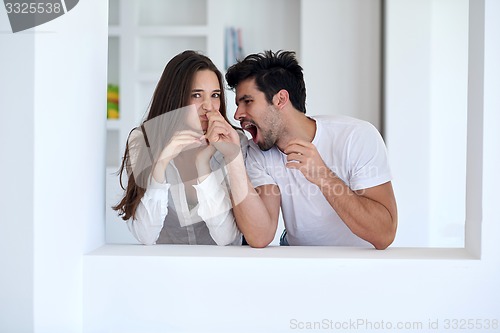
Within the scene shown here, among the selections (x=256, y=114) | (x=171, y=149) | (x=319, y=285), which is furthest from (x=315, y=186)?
(x=319, y=285)

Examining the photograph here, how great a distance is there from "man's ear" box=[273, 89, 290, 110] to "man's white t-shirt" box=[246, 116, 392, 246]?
234mm

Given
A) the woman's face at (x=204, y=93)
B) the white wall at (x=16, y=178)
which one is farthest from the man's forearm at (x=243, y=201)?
the white wall at (x=16, y=178)

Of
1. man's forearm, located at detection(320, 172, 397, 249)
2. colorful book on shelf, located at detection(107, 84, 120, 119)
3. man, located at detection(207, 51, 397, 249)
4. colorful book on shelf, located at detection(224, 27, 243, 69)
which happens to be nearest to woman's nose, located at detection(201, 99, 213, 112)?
man, located at detection(207, 51, 397, 249)

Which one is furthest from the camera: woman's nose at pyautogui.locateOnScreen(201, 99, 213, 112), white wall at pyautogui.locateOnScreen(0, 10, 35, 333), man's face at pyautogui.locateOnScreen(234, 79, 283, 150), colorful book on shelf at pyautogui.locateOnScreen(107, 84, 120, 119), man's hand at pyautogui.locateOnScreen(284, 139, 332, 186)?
colorful book on shelf at pyautogui.locateOnScreen(107, 84, 120, 119)

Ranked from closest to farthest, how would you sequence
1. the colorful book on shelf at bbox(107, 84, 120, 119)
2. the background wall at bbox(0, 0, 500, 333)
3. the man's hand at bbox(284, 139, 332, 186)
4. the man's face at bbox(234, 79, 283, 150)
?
the background wall at bbox(0, 0, 500, 333)
the man's hand at bbox(284, 139, 332, 186)
the man's face at bbox(234, 79, 283, 150)
the colorful book on shelf at bbox(107, 84, 120, 119)

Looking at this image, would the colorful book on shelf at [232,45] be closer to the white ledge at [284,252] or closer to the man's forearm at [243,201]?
the man's forearm at [243,201]

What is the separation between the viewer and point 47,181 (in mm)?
1352

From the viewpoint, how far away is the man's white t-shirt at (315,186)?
2230mm

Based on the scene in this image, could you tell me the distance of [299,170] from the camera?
1997 millimetres

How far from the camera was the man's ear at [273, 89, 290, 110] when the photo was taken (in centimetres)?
248

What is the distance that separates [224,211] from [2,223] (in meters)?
0.82

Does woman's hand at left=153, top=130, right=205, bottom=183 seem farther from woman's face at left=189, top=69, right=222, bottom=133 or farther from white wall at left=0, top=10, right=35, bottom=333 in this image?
white wall at left=0, top=10, right=35, bottom=333

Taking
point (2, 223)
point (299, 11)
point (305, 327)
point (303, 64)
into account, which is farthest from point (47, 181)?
point (299, 11)

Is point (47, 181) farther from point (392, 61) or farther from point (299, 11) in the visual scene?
point (299, 11)
